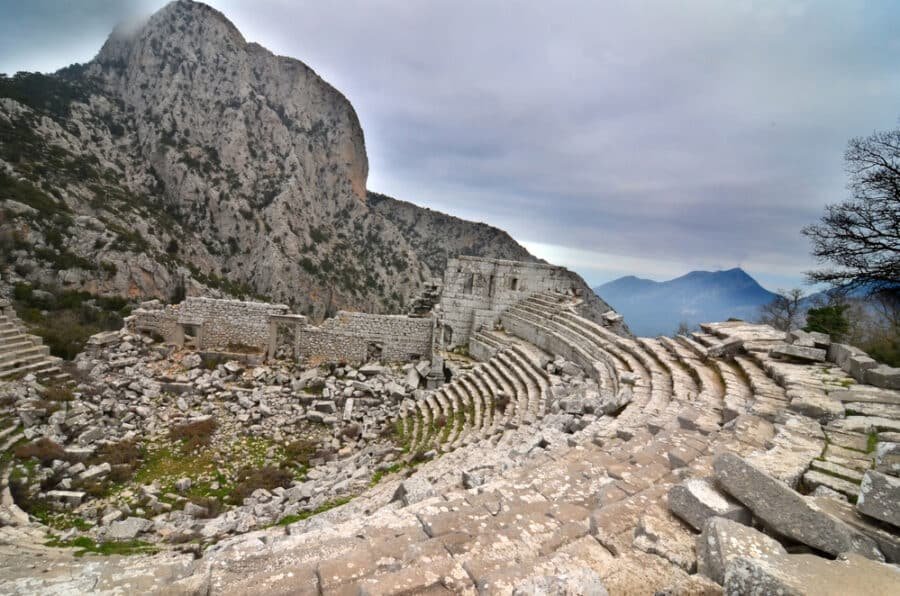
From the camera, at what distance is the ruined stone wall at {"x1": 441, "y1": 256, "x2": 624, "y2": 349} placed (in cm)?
1802

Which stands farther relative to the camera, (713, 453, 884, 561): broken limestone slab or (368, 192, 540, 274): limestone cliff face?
(368, 192, 540, 274): limestone cliff face

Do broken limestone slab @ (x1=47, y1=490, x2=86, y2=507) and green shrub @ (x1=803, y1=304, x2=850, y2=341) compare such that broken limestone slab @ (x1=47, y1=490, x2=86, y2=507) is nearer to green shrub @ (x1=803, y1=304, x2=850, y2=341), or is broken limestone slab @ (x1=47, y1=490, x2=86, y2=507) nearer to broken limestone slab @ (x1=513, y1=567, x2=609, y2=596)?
broken limestone slab @ (x1=513, y1=567, x2=609, y2=596)

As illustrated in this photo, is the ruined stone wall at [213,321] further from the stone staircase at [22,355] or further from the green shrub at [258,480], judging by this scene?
the green shrub at [258,480]

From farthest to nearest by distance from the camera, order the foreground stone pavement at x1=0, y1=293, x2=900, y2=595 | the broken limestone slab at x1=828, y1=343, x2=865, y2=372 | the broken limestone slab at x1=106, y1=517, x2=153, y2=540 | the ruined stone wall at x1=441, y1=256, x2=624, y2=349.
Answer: the ruined stone wall at x1=441, y1=256, x2=624, y2=349
the broken limestone slab at x1=828, y1=343, x2=865, y2=372
the broken limestone slab at x1=106, y1=517, x2=153, y2=540
the foreground stone pavement at x1=0, y1=293, x2=900, y2=595

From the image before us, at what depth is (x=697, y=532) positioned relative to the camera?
291 centimetres

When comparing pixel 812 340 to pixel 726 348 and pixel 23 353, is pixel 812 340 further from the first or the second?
pixel 23 353

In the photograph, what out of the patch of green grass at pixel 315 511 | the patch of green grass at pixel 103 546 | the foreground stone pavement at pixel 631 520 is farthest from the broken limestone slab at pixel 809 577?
the patch of green grass at pixel 103 546

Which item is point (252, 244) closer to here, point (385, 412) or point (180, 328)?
point (180, 328)

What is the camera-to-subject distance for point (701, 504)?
9.48 feet

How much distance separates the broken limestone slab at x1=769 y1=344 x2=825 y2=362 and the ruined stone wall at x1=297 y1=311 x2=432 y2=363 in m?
12.2

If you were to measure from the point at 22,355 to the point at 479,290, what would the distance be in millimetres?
16124

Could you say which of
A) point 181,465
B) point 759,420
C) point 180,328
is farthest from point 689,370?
point 180,328

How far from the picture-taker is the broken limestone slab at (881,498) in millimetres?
2453

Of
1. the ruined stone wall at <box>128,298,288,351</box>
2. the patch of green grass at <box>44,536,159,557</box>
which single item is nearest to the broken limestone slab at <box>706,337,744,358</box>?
the patch of green grass at <box>44,536,159,557</box>
